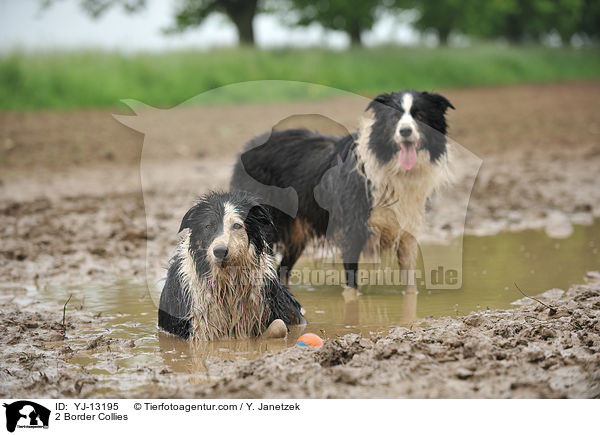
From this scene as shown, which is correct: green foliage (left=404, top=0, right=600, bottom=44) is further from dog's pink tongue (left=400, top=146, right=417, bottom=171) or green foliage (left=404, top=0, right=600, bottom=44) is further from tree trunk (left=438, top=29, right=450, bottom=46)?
dog's pink tongue (left=400, top=146, right=417, bottom=171)

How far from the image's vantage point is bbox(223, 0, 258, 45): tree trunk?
2369 centimetres

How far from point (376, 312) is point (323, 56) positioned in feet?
55.4

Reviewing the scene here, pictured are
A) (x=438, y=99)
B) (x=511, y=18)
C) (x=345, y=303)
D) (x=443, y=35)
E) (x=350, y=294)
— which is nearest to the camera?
(x=438, y=99)

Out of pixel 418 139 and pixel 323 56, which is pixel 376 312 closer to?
pixel 418 139

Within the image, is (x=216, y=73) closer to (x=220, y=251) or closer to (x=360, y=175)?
(x=360, y=175)

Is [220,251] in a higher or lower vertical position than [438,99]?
lower

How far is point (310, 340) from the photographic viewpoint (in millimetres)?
4637

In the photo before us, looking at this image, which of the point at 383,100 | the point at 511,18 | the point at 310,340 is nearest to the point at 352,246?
the point at 383,100

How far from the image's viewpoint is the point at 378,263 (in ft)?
20.5

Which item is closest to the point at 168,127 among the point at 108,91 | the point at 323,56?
the point at 108,91
